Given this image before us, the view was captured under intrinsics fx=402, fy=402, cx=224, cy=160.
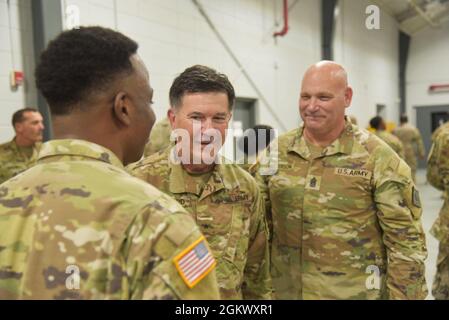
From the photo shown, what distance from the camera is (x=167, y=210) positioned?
693 mm

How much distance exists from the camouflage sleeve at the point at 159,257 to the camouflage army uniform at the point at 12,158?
8.49 feet

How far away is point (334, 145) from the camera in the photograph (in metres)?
1.63

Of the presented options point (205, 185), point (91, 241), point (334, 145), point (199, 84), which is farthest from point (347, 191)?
point (91, 241)

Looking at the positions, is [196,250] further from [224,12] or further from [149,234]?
[224,12]

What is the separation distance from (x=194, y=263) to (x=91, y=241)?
17cm

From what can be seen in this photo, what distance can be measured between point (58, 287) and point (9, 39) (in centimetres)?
274

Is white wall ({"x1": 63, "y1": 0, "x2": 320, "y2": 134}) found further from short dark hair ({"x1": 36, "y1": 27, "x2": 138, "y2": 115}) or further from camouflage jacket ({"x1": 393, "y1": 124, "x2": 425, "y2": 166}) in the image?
short dark hair ({"x1": 36, "y1": 27, "x2": 138, "y2": 115})

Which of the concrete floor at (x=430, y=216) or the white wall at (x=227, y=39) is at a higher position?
the white wall at (x=227, y=39)

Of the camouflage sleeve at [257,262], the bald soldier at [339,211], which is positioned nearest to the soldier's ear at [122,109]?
the camouflage sleeve at [257,262]

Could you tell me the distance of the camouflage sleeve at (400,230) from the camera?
144 cm

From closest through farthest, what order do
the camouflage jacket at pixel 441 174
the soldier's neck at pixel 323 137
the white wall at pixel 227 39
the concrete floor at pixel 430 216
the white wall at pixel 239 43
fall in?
the soldier's neck at pixel 323 137 < the camouflage jacket at pixel 441 174 < the white wall at pixel 239 43 < the white wall at pixel 227 39 < the concrete floor at pixel 430 216

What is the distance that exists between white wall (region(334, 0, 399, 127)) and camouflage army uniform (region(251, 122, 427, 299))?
4.38 meters

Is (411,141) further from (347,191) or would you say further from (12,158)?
(12,158)

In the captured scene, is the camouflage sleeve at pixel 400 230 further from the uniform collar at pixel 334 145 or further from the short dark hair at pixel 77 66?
the short dark hair at pixel 77 66
